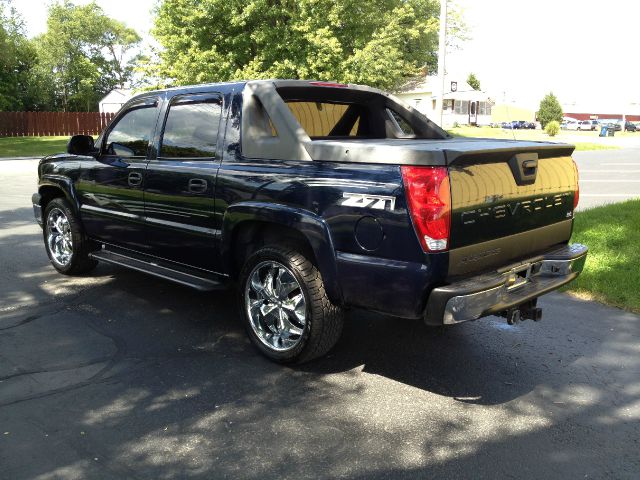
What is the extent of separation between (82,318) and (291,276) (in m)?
2.13

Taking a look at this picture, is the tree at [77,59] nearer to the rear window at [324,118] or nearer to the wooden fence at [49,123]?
the wooden fence at [49,123]

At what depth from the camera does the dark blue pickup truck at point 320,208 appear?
10.9 feet

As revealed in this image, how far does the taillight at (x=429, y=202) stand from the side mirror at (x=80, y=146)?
3.83 metres

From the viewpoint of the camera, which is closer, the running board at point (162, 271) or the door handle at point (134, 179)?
the running board at point (162, 271)

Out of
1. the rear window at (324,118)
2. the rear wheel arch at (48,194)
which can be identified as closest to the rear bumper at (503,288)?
the rear window at (324,118)

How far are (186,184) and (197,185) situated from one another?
0.46 feet

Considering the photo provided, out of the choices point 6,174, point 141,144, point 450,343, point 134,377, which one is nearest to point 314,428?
point 134,377

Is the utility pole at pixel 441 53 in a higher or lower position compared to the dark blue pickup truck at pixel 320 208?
higher

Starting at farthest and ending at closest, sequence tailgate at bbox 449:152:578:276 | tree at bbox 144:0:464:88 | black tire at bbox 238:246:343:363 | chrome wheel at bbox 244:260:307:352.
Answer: tree at bbox 144:0:464:88
chrome wheel at bbox 244:260:307:352
black tire at bbox 238:246:343:363
tailgate at bbox 449:152:578:276


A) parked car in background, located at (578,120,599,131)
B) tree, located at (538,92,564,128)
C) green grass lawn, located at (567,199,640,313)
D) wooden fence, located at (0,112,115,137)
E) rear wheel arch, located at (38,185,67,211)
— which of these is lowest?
green grass lawn, located at (567,199,640,313)

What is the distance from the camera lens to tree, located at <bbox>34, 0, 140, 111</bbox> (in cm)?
6612

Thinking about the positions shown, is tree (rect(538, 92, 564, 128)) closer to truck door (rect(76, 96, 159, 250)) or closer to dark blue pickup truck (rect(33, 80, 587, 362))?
dark blue pickup truck (rect(33, 80, 587, 362))

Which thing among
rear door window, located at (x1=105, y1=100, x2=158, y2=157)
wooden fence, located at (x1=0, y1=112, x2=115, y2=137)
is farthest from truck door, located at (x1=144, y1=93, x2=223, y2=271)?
wooden fence, located at (x1=0, y1=112, x2=115, y2=137)

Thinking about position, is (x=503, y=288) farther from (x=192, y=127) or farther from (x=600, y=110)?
(x=600, y=110)
